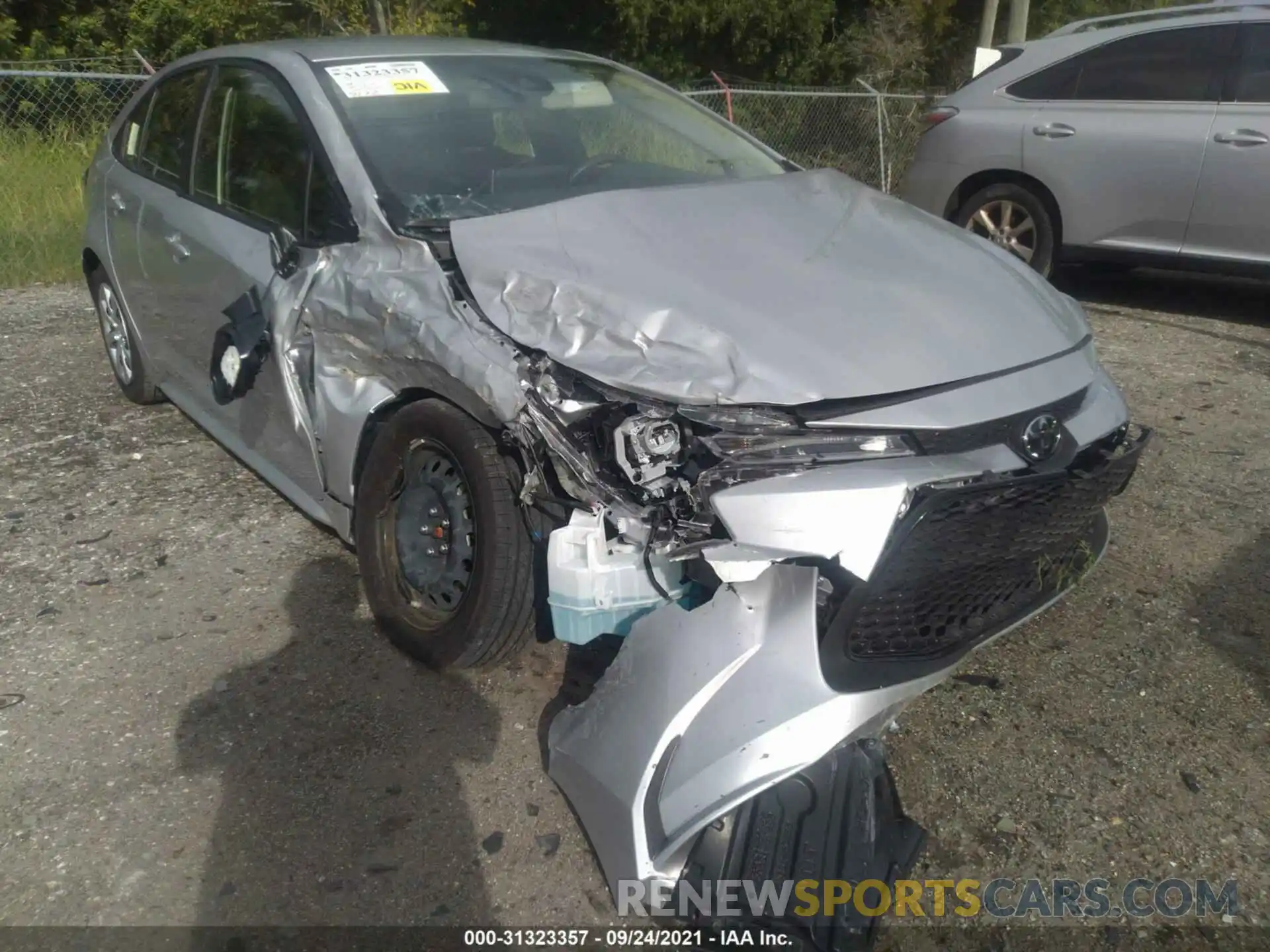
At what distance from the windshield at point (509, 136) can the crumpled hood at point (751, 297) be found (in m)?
0.36

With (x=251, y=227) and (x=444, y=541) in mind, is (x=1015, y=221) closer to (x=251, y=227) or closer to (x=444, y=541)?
(x=251, y=227)

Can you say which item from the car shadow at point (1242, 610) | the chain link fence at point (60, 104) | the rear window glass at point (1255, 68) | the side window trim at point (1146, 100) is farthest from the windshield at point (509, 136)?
the chain link fence at point (60, 104)

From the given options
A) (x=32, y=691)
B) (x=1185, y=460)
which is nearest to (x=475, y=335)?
(x=32, y=691)

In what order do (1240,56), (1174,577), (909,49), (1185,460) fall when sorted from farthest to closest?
1. (909,49)
2. (1240,56)
3. (1185,460)
4. (1174,577)

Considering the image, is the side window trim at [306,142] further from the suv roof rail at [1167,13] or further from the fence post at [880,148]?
the fence post at [880,148]

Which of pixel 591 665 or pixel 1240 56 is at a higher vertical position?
pixel 1240 56

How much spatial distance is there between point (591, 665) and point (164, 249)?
240 cm

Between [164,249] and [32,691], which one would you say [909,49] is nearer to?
[164,249]

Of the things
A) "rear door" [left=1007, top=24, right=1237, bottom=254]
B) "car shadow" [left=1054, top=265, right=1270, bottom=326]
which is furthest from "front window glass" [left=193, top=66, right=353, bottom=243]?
"car shadow" [left=1054, top=265, right=1270, bottom=326]

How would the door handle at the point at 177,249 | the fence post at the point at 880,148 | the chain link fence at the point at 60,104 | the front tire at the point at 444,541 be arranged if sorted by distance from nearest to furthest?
1. the front tire at the point at 444,541
2. the door handle at the point at 177,249
3. the chain link fence at the point at 60,104
4. the fence post at the point at 880,148

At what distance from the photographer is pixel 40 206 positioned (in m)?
9.12

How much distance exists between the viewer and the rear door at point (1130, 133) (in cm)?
619

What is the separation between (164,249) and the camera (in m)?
4.11

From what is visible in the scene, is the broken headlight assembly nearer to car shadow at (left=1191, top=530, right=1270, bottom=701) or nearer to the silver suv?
car shadow at (left=1191, top=530, right=1270, bottom=701)
